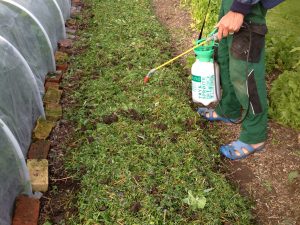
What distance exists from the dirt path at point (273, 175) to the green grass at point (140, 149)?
6.7 inches

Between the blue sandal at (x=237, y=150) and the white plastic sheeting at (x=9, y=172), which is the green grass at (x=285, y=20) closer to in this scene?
the blue sandal at (x=237, y=150)

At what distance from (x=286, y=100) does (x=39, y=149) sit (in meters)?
2.59

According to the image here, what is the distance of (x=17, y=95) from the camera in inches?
134

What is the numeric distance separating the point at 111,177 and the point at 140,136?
614 mm

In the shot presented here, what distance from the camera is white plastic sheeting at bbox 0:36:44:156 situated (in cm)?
317

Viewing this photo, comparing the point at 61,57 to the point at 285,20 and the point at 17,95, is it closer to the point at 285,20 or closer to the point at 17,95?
the point at 17,95

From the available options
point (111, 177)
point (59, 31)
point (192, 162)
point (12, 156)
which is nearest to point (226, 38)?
point (192, 162)

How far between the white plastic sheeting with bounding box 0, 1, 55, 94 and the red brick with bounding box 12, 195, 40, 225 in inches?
63.2

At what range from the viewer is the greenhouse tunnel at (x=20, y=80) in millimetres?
2811

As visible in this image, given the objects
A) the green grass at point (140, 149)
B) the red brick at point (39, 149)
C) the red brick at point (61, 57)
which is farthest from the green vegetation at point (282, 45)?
the red brick at point (39, 149)

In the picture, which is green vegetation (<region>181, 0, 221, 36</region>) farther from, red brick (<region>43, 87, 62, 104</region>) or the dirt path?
red brick (<region>43, 87, 62, 104</region>)

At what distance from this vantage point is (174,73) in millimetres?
4840

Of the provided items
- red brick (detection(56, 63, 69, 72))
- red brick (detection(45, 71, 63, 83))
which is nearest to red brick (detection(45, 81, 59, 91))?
red brick (detection(45, 71, 63, 83))

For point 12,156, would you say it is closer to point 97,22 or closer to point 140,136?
point 140,136
